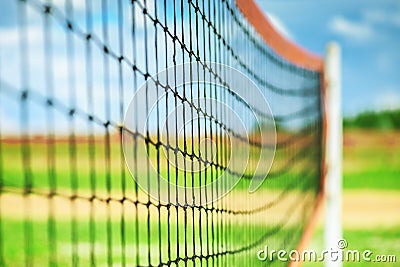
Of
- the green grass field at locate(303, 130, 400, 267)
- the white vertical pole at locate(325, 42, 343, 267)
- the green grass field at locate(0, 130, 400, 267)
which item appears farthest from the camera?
the green grass field at locate(303, 130, 400, 267)

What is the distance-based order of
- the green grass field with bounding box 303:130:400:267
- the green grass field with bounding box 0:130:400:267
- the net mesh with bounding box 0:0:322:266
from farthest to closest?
the green grass field with bounding box 303:130:400:267
the green grass field with bounding box 0:130:400:267
the net mesh with bounding box 0:0:322:266

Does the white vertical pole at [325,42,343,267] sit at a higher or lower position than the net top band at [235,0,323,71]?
lower

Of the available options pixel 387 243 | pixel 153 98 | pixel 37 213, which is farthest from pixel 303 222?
pixel 37 213

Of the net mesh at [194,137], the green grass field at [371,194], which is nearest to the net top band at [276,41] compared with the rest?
the net mesh at [194,137]

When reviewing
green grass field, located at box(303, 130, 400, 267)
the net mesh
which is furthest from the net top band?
green grass field, located at box(303, 130, 400, 267)

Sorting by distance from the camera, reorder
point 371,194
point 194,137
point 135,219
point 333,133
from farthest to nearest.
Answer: point 371,194 < point 333,133 < point 135,219 < point 194,137

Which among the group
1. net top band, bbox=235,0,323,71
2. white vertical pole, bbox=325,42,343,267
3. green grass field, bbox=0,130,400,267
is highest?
net top band, bbox=235,0,323,71

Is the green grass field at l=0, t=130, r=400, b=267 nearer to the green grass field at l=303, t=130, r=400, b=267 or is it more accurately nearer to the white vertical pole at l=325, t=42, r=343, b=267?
the green grass field at l=303, t=130, r=400, b=267

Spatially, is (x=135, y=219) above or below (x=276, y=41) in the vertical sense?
below

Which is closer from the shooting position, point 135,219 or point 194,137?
point 194,137

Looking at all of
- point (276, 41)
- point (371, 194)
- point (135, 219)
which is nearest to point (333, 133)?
point (276, 41)

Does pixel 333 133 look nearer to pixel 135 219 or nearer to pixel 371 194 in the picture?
pixel 135 219

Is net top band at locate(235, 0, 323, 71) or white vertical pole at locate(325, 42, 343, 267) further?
white vertical pole at locate(325, 42, 343, 267)

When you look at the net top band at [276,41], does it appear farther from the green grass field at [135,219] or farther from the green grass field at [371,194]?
the green grass field at [371,194]
